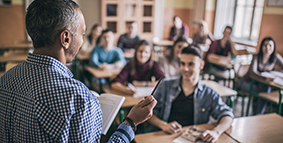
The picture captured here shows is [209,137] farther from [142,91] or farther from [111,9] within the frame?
[111,9]

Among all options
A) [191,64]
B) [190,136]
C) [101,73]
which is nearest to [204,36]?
[101,73]

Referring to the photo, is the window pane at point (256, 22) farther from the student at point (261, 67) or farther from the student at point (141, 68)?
the student at point (141, 68)

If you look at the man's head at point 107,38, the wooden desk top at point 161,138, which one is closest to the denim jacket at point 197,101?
the wooden desk top at point 161,138

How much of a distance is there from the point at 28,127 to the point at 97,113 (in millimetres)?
229

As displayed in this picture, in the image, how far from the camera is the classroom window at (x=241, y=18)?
584 cm

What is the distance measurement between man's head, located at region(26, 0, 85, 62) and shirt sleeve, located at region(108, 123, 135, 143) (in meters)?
0.36

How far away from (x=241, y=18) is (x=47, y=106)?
6.65 metres

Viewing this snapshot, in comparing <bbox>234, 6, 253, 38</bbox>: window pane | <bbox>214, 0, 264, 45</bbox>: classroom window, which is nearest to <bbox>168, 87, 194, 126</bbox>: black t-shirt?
<bbox>214, 0, 264, 45</bbox>: classroom window

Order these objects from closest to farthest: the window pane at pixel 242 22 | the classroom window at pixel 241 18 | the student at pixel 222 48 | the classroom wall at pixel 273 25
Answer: the student at pixel 222 48 → the classroom wall at pixel 273 25 → the classroom window at pixel 241 18 → the window pane at pixel 242 22

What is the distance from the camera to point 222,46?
466 centimetres

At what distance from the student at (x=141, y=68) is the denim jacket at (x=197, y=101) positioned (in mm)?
743

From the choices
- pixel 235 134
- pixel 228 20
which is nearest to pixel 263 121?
pixel 235 134

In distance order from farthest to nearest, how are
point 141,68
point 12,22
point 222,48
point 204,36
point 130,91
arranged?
point 12,22 < point 204,36 < point 222,48 < point 141,68 < point 130,91

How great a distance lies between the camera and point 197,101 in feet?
6.39
